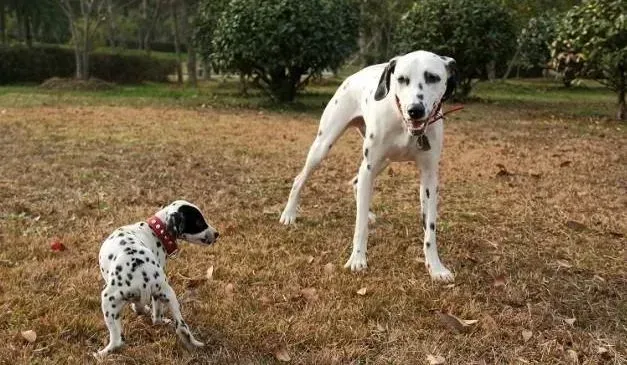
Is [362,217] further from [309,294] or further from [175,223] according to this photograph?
[175,223]

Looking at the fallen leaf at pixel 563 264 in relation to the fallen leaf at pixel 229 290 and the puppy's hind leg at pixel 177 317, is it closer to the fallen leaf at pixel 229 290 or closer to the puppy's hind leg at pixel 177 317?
the fallen leaf at pixel 229 290

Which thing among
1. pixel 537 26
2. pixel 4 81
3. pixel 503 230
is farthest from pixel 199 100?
pixel 537 26

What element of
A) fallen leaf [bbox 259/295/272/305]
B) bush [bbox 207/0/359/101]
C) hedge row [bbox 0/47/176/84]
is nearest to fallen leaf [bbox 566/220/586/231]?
fallen leaf [bbox 259/295/272/305]

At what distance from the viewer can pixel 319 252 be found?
470 cm

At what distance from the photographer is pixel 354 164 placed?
8.16 m

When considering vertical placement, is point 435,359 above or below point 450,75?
below

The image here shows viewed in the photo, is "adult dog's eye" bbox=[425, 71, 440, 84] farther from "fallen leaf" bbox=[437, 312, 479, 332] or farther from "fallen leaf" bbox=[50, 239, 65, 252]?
"fallen leaf" bbox=[50, 239, 65, 252]

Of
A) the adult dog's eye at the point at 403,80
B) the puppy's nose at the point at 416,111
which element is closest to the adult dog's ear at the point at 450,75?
the adult dog's eye at the point at 403,80

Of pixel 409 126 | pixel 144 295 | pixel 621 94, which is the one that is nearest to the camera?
pixel 144 295

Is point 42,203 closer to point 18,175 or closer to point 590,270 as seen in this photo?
point 18,175

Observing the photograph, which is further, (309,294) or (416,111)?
(309,294)

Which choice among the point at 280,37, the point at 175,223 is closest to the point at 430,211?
the point at 175,223

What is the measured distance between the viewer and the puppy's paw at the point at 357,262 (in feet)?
14.3

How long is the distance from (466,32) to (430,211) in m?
11.9
